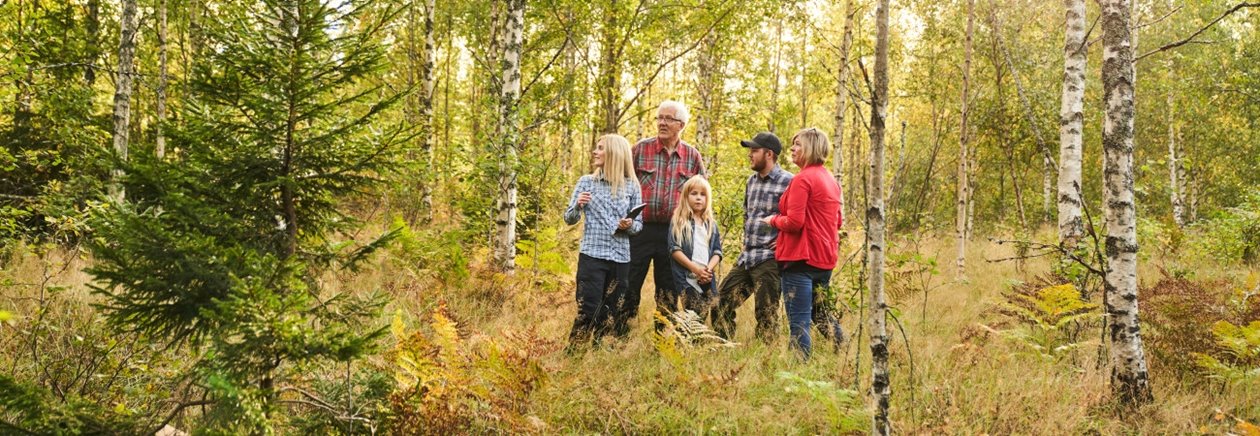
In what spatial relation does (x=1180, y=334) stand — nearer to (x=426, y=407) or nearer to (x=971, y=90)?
(x=426, y=407)

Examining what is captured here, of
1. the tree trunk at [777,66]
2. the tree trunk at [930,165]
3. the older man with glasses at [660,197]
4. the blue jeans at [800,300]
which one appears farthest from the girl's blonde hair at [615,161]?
the tree trunk at [777,66]

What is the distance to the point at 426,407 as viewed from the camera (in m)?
3.22

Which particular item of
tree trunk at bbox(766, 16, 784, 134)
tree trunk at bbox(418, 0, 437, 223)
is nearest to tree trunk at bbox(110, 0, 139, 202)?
tree trunk at bbox(418, 0, 437, 223)

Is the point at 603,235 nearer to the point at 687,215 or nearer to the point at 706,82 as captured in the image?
the point at 687,215

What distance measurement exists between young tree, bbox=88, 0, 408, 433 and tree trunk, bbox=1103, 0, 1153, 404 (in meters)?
4.23

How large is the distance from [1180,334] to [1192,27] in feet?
70.5

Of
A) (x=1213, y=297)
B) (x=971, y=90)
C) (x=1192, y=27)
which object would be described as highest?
(x=1192, y=27)

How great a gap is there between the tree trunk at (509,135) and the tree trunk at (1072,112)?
17.7ft

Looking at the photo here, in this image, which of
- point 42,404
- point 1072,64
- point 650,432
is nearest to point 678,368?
point 650,432

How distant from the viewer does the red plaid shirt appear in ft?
18.4

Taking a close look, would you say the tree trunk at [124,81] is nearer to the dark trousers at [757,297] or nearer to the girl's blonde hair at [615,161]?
the girl's blonde hair at [615,161]

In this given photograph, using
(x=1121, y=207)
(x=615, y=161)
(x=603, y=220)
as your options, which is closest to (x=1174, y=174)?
(x=1121, y=207)

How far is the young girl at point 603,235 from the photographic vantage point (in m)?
5.02

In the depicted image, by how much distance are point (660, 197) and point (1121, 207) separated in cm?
323
